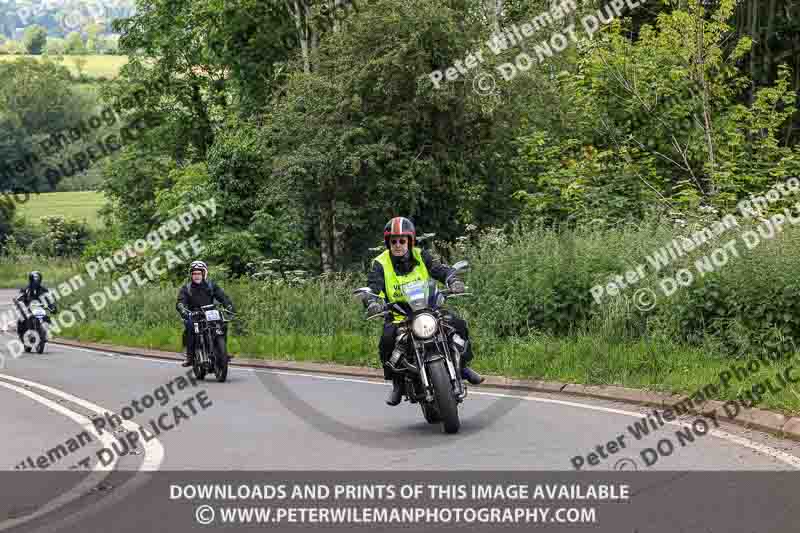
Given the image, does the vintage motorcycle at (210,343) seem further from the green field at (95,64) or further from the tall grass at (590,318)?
the green field at (95,64)

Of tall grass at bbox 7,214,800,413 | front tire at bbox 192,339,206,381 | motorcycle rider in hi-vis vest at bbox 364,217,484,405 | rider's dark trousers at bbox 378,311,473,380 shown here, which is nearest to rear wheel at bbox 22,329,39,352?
tall grass at bbox 7,214,800,413

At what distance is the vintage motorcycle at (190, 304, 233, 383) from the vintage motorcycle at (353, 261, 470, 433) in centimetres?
715

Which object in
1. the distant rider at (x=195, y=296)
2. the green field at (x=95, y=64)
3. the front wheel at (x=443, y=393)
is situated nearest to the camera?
the front wheel at (x=443, y=393)

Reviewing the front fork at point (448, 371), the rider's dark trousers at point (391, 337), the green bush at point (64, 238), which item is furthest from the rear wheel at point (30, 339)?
the green bush at point (64, 238)

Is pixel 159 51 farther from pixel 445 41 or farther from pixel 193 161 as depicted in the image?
pixel 445 41

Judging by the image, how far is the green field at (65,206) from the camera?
3499 inches

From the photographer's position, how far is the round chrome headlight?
10.7 meters

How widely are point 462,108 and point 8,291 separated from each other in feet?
185

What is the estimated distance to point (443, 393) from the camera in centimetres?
1066

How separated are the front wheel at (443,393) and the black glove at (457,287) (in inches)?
32.0

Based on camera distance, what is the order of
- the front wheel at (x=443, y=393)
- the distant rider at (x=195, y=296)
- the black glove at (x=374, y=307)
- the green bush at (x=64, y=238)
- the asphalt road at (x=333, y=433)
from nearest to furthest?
1. the asphalt road at (x=333, y=433)
2. the front wheel at (x=443, y=393)
3. the black glove at (x=374, y=307)
4. the distant rider at (x=195, y=296)
5. the green bush at (x=64, y=238)

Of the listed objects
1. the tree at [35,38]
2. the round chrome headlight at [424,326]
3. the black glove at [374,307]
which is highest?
the tree at [35,38]

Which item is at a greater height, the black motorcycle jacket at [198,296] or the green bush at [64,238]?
the black motorcycle jacket at [198,296]

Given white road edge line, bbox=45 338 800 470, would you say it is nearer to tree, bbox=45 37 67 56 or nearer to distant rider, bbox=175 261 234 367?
distant rider, bbox=175 261 234 367
